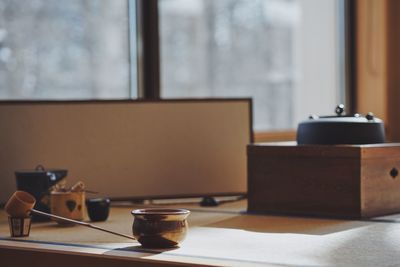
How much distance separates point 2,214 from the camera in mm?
2111

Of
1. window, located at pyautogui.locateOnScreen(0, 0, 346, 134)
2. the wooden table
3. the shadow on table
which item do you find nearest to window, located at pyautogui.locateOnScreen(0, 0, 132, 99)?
window, located at pyautogui.locateOnScreen(0, 0, 346, 134)

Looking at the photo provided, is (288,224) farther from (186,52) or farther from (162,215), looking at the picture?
(186,52)

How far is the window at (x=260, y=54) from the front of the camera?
293 centimetres

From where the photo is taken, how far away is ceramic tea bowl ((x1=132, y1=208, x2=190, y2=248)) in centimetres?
150

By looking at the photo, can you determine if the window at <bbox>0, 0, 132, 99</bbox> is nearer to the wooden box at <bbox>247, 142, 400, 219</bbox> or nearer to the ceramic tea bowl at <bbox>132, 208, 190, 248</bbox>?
the wooden box at <bbox>247, 142, 400, 219</bbox>

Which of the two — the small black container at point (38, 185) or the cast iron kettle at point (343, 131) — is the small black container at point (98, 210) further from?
the cast iron kettle at point (343, 131)

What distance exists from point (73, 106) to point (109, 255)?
3.07ft

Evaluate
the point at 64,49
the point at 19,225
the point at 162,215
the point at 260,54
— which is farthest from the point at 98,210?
the point at 260,54

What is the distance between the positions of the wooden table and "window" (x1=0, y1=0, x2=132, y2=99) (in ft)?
2.00

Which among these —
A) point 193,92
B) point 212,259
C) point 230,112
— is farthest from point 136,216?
point 193,92

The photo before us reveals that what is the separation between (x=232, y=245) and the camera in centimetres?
155

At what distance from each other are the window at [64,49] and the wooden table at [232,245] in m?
0.61

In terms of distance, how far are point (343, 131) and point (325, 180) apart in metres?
0.15

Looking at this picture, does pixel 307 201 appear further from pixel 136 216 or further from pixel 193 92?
pixel 193 92
